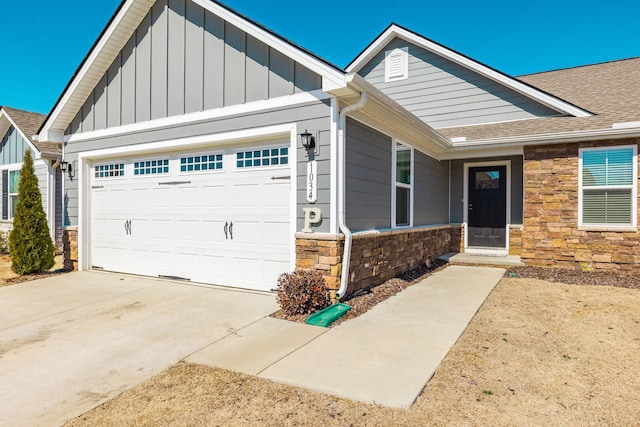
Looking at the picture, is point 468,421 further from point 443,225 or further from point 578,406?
point 443,225

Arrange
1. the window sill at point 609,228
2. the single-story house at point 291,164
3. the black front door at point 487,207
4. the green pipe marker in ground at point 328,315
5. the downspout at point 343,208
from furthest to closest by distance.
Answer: the black front door at point 487,207 < the window sill at point 609,228 < the single-story house at point 291,164 < the downspout at point 343,208 < the green pipe marker in ground at point 328,315

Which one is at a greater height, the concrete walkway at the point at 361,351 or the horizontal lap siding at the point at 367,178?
the horizontal lap siding at the point at 367,178

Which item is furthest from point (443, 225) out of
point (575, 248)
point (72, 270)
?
point (72, 270)

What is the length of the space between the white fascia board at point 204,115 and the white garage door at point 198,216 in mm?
555

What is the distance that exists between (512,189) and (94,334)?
30.7ft

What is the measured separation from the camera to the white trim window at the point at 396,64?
1144 centimetres

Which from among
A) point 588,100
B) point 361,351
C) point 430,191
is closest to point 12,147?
point 430,191

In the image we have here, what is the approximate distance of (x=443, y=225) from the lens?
387 inches

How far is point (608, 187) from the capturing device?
748 cm

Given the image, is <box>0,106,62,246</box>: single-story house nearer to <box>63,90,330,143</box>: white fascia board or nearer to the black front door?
<box>63,90,330,143</box>: white fascia board

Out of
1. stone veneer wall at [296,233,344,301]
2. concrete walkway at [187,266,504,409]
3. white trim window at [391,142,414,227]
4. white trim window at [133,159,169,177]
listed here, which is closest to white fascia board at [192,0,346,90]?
stone veneer wall at [296,233,344,301]

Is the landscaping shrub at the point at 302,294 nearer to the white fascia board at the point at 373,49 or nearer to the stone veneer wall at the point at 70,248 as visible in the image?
the stone veneer wall at the point at 70,248

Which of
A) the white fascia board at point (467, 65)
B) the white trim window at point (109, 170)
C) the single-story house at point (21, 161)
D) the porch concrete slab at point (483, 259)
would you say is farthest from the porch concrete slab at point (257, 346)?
the single-story house at point (21, 161)

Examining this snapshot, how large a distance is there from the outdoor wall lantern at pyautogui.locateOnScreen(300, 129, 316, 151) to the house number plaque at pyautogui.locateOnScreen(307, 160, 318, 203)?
8.0 inches
